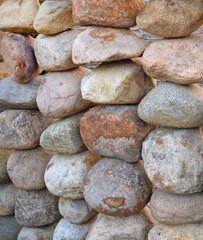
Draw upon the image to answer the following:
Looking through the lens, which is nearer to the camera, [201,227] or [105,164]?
[201,227]

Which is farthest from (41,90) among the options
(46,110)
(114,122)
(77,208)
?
(77,208)

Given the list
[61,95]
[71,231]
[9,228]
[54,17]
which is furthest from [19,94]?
[9,228]

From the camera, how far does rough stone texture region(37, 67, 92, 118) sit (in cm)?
162

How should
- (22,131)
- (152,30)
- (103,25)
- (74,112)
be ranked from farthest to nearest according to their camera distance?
1. (22,131)
2. (74,112)
3. (103,25)
4. (152,30)

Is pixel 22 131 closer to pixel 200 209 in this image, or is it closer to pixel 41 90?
pixel 41 90

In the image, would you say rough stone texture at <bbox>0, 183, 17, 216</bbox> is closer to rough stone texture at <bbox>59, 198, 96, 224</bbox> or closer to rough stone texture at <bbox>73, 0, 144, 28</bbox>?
rough stone texture at <bbox>59, 198, 96, 224</bbox>

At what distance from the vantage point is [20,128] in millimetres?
1830

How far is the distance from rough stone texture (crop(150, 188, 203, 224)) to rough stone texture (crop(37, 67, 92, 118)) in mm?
535

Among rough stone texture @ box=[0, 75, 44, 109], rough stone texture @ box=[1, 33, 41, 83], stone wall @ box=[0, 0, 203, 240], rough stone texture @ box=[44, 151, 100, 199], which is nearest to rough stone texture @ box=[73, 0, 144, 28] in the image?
stone wall @ box=[0, 0, 203, 240]

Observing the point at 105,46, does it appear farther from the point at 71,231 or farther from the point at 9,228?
the point at 9,228

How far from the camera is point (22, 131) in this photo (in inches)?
72.1

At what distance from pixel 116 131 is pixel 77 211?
0.46 metres

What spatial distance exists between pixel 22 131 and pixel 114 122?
21.7 inches

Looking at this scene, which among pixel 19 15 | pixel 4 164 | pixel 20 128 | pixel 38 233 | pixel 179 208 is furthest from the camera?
pixel 4 164
